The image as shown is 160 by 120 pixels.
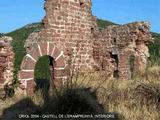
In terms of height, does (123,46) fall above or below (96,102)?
above

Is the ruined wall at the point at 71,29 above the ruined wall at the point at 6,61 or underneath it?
above

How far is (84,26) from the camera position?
1669 cm

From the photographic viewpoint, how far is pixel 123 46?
1752 centimetres

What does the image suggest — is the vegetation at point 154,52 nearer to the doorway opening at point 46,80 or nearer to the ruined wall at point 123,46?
the ruined wall at point 123,46

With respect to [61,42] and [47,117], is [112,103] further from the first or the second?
[61,42]

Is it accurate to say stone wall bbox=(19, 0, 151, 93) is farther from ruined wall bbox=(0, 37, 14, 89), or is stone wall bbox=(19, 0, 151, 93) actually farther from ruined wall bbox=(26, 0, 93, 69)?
ruined wall bbox=(0, 37, 14, 89)

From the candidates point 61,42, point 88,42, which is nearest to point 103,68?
point 88,42

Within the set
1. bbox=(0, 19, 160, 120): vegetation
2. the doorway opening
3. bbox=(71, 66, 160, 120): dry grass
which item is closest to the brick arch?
the doorway opening

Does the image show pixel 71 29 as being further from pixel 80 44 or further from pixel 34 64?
pixel 34 64

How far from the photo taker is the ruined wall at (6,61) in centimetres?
1321

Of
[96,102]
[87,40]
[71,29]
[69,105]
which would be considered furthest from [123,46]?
[69,105]

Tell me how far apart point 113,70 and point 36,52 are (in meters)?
6.21

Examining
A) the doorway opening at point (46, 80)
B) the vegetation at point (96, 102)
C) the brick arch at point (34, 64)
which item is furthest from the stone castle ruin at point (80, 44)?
the vegetation at point (96, 102)

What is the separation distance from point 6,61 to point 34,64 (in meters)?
1.48
